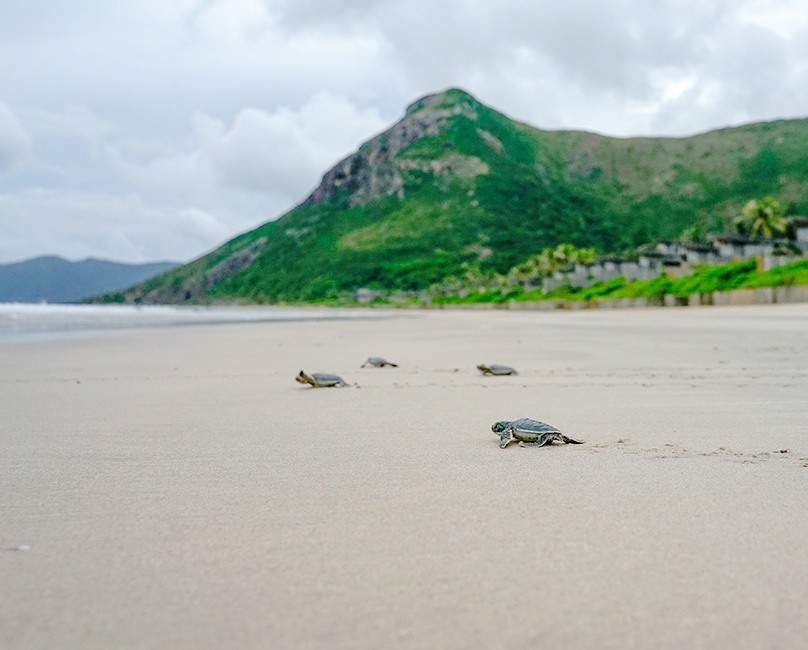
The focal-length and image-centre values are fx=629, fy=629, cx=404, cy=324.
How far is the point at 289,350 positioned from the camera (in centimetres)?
1371

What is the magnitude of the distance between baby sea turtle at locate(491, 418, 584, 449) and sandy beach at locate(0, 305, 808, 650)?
0.08 metres

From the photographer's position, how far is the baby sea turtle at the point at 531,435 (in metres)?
3.89

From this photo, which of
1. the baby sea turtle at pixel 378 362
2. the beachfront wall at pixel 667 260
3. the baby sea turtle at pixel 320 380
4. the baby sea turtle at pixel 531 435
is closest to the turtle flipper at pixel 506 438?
the baby sea turtle at pixel 531 435

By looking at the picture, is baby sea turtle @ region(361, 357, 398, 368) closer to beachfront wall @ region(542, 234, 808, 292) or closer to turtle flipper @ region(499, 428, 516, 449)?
turtle flipper @ region(499, 428, 516, 449)


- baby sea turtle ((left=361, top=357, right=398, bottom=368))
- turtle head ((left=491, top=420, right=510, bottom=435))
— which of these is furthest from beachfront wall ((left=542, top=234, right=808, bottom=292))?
turtle head ((left=491, top=420, right=510, bottom=435))

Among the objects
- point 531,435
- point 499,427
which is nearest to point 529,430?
point 531,435

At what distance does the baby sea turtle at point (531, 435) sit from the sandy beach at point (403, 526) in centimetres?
8

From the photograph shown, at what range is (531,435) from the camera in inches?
154

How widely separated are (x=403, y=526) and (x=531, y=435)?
175 cm

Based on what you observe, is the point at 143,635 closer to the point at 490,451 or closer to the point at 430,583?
the point at 430,583

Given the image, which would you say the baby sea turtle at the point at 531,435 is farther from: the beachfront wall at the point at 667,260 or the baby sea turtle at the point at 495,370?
the beachfront wall at the point at 667,260

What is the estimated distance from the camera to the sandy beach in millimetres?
1611

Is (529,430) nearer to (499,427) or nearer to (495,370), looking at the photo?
(499,427)

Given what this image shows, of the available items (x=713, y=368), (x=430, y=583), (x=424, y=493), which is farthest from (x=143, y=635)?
(x=713, y=368)
